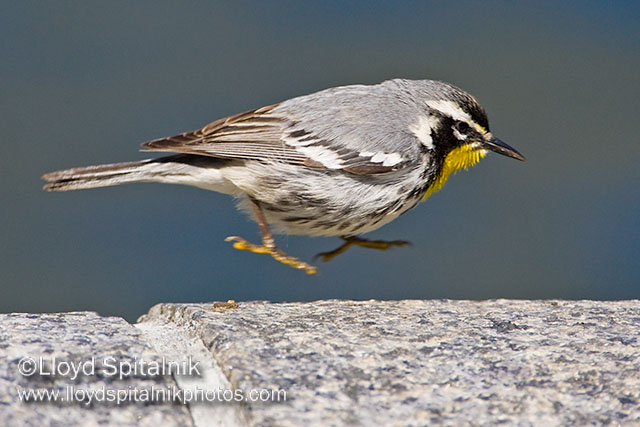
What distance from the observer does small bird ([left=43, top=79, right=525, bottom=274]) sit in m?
4.86

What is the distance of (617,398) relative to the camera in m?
2.63

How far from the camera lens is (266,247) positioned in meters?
4.91

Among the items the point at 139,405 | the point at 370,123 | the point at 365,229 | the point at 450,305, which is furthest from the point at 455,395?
the point at 370,123

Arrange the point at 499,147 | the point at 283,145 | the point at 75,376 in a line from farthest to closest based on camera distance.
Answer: the point at 499,147 < the point at 283,145 < the point at 75,376

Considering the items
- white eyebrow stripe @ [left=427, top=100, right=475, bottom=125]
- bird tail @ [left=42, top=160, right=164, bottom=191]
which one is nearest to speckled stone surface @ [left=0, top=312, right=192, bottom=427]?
bird tail @ [left=42, top=160, right=164, bottom=191]

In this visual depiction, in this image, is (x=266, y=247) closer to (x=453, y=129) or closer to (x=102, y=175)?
(x=102, y=175)

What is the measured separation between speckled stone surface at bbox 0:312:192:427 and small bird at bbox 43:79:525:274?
195 cm

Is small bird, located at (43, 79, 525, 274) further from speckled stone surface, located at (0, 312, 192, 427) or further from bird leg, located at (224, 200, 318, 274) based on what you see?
speckled stone surface, located at (0, 312, 192, 427)

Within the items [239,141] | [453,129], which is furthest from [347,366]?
[453,129]

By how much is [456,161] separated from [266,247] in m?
1.51

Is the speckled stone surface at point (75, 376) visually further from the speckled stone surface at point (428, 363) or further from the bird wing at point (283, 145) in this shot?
the bird wing at point (283, 145)

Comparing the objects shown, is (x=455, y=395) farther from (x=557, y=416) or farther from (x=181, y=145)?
(x=181, y=145)

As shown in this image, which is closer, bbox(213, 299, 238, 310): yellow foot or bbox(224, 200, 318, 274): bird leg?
bbox(213, 299, 238, 310): yellow foot

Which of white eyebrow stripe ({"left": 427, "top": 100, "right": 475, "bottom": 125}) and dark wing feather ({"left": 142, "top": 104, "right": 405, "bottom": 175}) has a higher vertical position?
white eyebrow stripe ({"left": 427, "top": 100, "right": 475, "bottom": 125})
